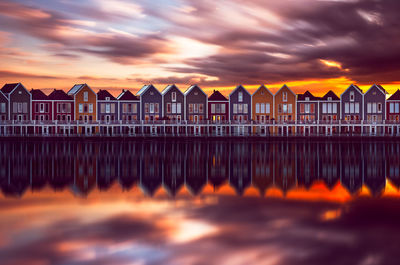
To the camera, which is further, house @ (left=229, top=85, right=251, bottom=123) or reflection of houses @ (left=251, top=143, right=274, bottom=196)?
house @ (left=229, top=85, right=251, bottom=123)

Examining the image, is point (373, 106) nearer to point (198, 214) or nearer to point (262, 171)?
point (262, 171)

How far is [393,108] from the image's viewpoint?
90562 mm

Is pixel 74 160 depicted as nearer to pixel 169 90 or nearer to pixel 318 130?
pixel 169 90

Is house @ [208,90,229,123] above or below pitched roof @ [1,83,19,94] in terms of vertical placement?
below

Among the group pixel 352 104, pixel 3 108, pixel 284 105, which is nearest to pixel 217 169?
pixel 284 105

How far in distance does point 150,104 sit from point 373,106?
44.9 metres

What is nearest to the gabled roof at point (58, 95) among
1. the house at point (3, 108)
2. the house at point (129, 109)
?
the house at point (3, 108)

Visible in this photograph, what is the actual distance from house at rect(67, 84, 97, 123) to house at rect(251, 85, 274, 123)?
31184 mm

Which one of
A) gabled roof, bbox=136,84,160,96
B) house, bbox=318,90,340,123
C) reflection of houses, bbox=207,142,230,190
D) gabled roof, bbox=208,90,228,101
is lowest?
reflection of houses, bbox=207,142,230,190

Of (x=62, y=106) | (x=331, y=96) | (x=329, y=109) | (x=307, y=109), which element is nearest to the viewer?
(x=62, y=106)

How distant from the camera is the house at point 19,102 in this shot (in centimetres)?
8394

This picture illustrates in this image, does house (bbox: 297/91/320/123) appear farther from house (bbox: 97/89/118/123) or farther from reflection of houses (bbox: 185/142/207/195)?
reflection of houses (bbox: 185/142/207/195)

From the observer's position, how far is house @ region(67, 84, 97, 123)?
8594 centimetres

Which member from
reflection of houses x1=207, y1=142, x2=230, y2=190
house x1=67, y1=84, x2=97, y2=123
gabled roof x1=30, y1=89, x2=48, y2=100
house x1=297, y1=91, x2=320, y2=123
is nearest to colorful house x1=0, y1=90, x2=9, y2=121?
gabled roof x1=30, y1=89, x2=48, y2=100
